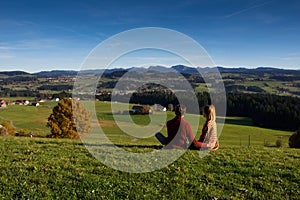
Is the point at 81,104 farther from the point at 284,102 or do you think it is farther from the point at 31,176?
the point at 284,102

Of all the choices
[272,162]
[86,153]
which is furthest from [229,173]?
[86,153]

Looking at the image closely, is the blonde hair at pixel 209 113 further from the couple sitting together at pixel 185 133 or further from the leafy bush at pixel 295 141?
the leafy bush at pixel 295 141

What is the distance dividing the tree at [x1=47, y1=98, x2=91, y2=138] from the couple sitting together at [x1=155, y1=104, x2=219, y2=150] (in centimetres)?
4151

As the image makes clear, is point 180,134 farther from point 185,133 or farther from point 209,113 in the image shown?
point 209,113

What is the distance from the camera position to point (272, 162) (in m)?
14.3

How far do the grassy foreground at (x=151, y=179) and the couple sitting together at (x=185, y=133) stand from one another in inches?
47.1

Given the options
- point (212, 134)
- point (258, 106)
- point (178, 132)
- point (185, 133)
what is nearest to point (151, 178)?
point (178, 132)

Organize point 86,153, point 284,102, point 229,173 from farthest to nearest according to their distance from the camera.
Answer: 1. point 284,102
2. point 86,153
3. point 229,173

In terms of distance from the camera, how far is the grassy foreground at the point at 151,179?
32.6ft

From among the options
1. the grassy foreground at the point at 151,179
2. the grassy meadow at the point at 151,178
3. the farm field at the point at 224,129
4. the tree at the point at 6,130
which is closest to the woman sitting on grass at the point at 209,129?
the grassy meadow at the point at 151,178

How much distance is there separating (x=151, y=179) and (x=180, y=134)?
15.4ft

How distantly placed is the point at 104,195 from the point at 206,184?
4.08 metres

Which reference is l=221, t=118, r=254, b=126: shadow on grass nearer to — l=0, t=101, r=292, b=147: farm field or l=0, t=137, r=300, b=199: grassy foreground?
l=0, t=101, r=292, b=147: farm field

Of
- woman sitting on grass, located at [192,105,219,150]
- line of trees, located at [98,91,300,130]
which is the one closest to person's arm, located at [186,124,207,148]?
woman sitting on grass, located at [192,105,219,150]
